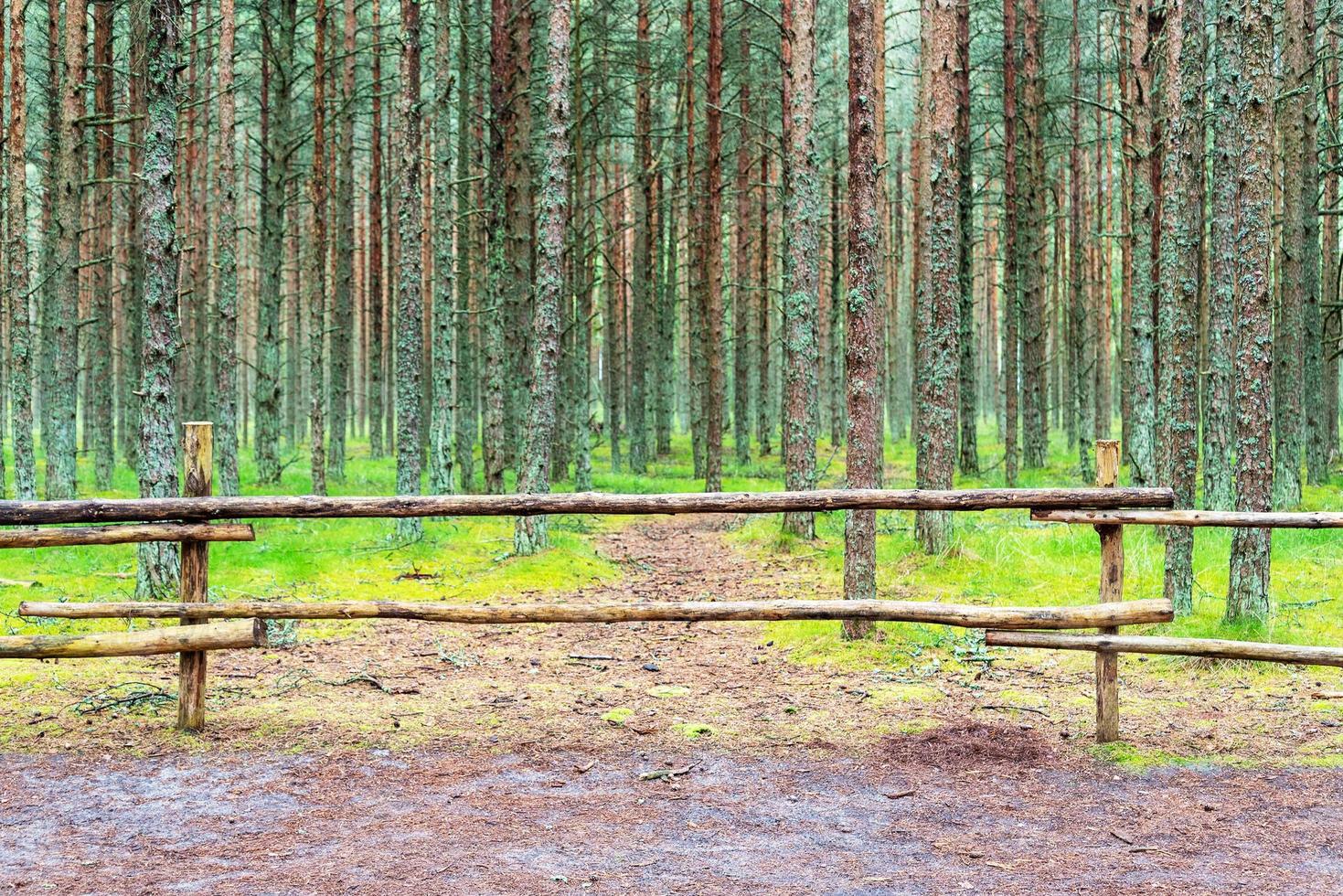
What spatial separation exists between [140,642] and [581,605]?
2.76 meters

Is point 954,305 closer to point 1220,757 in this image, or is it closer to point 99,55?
point 1220,757

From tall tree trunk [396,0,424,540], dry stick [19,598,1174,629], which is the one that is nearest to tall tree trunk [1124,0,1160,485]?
dry stick [19,598,1174,629]

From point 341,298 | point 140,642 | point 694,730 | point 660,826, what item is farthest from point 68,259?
point 660,826

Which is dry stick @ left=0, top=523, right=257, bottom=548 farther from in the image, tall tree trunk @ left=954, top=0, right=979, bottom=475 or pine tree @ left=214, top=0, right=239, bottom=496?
tall tree trunk @ left=954, top=0, right=979, bottom=475

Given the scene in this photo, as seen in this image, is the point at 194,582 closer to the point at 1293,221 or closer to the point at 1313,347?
the point at 1293,221

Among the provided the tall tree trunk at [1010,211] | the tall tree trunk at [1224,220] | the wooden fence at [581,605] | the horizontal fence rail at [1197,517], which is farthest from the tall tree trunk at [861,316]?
the tall tree trunk at [1010,211]

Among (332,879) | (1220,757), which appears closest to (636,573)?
(1220,757)

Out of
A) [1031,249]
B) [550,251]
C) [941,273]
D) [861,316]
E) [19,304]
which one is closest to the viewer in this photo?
[861,316]

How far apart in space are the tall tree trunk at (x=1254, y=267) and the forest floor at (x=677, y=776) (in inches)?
68.0

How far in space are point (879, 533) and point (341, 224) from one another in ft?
48.8

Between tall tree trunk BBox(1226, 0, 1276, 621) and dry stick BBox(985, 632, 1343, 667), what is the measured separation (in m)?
1.55

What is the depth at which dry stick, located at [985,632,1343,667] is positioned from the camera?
6.23m

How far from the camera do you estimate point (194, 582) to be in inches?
260

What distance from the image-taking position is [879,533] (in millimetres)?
13977
